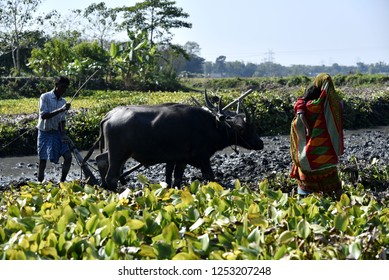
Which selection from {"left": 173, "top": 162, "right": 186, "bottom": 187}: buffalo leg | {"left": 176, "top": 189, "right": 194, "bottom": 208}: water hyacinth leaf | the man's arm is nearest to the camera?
{"left": 176, "top": 189, "right": 194, "bottom": 208}: water hyacinth leaf

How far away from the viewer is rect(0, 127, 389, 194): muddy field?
8.79m

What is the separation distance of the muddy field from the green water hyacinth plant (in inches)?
175

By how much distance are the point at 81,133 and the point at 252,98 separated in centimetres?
460

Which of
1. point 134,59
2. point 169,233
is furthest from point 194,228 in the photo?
point 134,59

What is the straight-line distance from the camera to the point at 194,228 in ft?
10.9

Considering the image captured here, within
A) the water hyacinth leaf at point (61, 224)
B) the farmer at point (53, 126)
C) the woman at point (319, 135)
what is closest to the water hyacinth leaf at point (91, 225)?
the water hyacinth leaf at point (61, 224)

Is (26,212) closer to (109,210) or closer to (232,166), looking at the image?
(109,210)

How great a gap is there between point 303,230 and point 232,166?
251 inches

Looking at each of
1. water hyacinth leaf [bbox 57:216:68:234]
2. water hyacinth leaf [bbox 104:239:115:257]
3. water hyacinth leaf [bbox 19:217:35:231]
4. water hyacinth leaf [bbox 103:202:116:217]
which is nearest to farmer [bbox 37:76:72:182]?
water hyacinth leaf [bbox 103:202:116:217]

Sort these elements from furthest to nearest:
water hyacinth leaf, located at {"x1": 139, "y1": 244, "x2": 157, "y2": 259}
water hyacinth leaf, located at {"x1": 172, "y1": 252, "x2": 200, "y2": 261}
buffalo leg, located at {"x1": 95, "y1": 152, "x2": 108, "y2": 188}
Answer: buffalo leg, located at {"x1": 95, "y1": 152, "x2": 108, "y2": 188}, water hyacinth leaf, located at {"x1": 139, "y1": 244, "x2": 157, "y2": 259}, water hyacinth leaf, located at {"x1": 172, "y1": 252, "x2": 200, "y2": 261}

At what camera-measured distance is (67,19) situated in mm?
29125

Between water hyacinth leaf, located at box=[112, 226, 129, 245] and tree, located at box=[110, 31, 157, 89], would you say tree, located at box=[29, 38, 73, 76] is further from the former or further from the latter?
water hyacinth leaf, located at box=[112, 226, 129, 245]

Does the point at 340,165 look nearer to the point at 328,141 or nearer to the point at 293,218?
the point at 328,141
